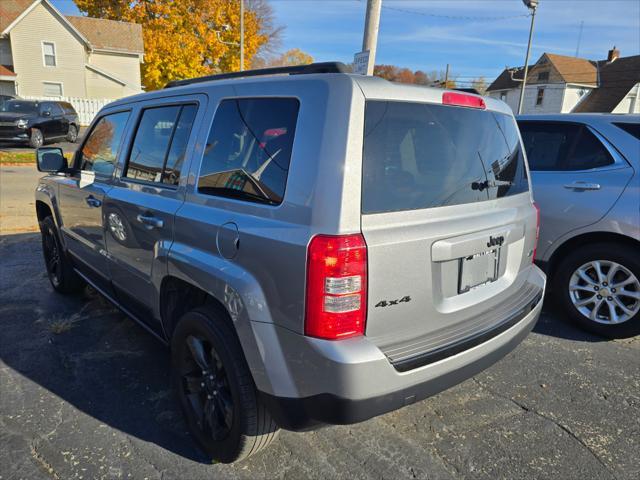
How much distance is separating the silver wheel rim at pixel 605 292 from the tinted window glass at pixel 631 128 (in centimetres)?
109

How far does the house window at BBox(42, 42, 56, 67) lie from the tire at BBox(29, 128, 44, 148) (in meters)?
17.8

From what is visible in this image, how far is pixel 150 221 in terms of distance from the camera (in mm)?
2660

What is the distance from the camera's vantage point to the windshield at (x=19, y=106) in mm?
17344

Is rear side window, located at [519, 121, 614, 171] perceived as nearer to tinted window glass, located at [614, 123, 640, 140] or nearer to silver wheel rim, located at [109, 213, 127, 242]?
tinted window glass, located at [614, 123, 640, 140]

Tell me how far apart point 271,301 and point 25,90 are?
36.4 metres

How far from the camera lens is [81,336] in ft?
12.1

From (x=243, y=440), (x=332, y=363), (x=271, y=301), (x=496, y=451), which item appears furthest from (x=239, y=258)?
(x=496, y=451)

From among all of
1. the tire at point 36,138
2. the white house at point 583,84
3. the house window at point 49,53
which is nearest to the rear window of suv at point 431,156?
the tire at point 36,138

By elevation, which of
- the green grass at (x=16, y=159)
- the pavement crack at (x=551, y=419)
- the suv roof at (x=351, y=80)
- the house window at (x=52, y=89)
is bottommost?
the green grass at (x=16, y=159)

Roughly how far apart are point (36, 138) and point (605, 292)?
19.5m

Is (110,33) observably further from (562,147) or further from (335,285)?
(335,285)

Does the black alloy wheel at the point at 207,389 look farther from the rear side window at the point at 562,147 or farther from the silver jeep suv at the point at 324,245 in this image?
the rear side window at the point at 562,147

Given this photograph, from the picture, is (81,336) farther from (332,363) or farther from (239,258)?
(332,363)

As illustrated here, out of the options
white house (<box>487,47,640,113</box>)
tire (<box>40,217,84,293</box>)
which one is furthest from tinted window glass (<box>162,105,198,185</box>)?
white house (<box>487,47,640,113</box>)
